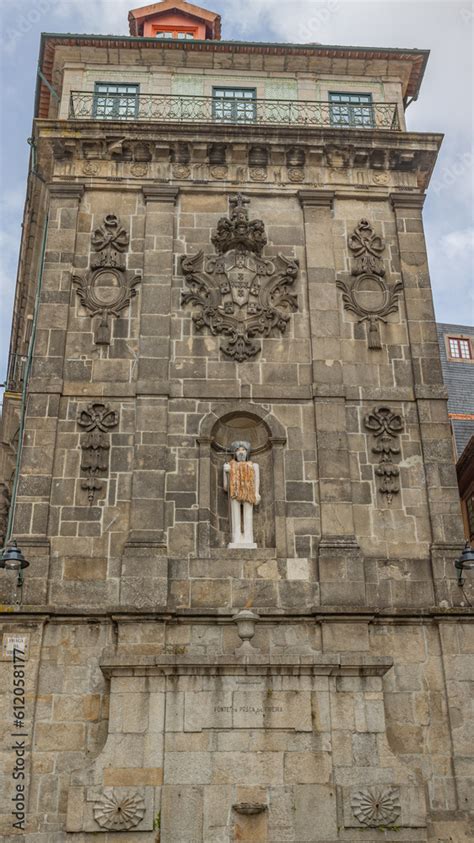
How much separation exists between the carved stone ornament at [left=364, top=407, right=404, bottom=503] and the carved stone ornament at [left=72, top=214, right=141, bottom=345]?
5.68m

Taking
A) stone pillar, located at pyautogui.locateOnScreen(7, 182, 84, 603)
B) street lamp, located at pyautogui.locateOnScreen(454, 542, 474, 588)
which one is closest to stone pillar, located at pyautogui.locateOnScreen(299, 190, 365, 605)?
street lamp, located at pyautogui.locateOnScreen(454, 542, 474, 588)

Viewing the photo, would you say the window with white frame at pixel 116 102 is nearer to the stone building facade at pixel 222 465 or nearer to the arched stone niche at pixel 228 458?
the stone building facade at pixel 222 465

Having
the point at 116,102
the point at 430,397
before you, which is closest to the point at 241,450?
the point at 430,397

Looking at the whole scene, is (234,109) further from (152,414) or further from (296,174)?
(152,414)

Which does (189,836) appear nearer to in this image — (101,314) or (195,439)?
(195,439)

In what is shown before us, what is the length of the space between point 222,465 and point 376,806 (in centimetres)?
688

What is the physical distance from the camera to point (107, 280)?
19234 millimetres

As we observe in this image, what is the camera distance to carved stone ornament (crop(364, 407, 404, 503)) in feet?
57.1

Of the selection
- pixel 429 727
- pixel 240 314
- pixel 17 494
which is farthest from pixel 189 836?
pixel 240 314

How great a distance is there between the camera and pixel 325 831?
45.4ft

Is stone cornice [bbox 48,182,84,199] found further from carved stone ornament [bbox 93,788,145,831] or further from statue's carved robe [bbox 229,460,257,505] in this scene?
carved stone ornament [bbox 93,788,145,831]

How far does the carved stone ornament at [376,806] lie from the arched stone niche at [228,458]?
14.4 feet

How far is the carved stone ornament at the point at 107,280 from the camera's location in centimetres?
1883

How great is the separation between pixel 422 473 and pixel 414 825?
6.45 metres
